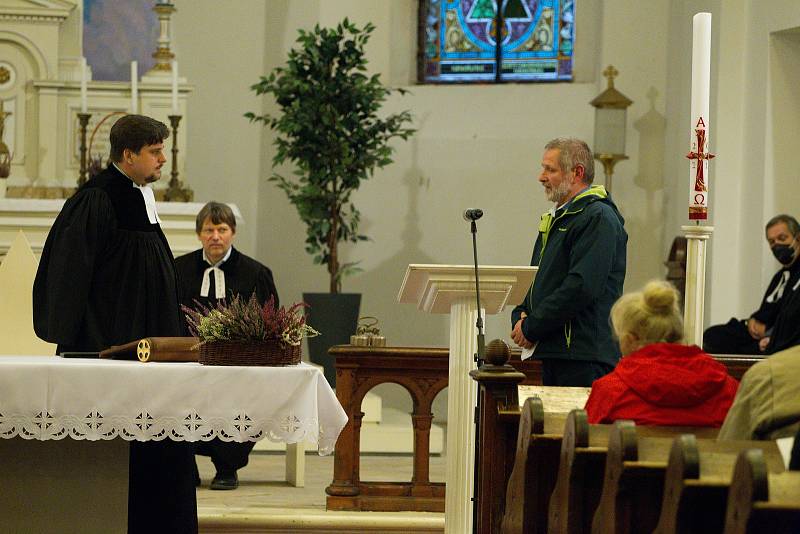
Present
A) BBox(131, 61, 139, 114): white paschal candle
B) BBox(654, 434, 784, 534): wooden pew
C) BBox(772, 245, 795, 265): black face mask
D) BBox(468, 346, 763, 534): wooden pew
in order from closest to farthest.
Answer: BBox(654, 434, 784, 534): wooden pew, BBox(468, 346, 763, 534): wooden pew, BBox(772, 245, 795, 265): black face mask, BBox(131, 61, 139, 114): white paschal candle

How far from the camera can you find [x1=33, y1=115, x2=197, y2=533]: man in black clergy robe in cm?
466

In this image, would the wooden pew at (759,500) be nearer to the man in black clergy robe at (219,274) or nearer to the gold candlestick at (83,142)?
the man in black clergy robe at (219,274)

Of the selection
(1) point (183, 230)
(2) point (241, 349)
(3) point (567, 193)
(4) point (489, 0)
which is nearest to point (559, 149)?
(3) point (567, 193)

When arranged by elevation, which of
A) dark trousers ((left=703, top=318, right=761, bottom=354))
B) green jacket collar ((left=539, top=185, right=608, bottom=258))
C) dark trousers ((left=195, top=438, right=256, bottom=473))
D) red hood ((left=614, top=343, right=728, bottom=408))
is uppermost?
green jacket collar ((left=539, top=185, right=608, bottom=258))

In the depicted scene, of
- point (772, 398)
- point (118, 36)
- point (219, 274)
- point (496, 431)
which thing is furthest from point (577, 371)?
point (118, 36)

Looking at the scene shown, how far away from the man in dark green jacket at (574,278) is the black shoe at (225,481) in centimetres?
228

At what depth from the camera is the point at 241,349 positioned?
4391 mm

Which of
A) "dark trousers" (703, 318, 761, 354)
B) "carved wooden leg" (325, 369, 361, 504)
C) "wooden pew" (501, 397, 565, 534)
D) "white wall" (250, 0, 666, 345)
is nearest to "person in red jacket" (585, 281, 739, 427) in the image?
"wooden pew" (501, 397, 565, 534)

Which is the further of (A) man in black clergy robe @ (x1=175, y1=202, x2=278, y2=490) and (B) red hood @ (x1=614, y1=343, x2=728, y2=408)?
(A) man in black clergy robe @ (x1=175, y1=202, x2=278, y2=490)

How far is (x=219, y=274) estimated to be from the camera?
7328 millimetres

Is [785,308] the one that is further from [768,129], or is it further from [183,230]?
[183,230]

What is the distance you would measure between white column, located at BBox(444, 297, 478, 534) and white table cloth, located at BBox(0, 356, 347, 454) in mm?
965

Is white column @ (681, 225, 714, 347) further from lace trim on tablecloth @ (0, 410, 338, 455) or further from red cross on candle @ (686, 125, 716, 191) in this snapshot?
lace trim on tablecloth @ (0, 410, 338, 455)

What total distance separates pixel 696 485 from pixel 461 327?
8.71 ft
